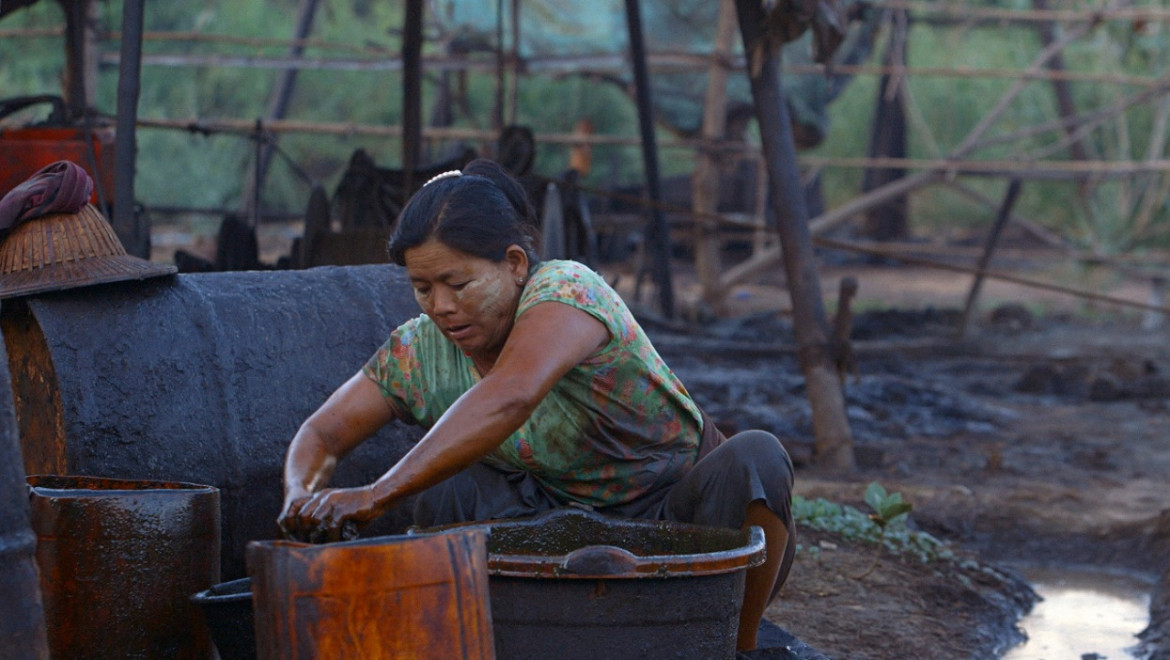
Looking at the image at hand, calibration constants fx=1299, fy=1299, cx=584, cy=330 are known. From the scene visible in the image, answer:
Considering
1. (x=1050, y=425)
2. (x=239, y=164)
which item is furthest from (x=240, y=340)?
(x=239, y=164)

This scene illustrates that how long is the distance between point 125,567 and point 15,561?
0.56 m

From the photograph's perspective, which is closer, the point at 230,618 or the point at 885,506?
the point at 230,618

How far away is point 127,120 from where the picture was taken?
4270 millimetres

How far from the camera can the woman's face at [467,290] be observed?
2543 millimetres

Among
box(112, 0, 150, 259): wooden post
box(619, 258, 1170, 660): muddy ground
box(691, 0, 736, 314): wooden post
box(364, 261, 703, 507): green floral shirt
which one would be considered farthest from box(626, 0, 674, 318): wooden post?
box(364, 261, 703, 507): green floral shirt

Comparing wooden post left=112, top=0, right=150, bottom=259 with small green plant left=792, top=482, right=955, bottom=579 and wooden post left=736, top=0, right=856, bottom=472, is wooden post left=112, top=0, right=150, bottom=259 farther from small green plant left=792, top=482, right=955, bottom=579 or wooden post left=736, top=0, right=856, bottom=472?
Result: wooden post left=736, top=0, right=856, bottom=472

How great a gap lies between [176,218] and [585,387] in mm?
14521

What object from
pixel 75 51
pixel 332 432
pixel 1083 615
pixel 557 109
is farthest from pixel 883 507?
pixel 557 109

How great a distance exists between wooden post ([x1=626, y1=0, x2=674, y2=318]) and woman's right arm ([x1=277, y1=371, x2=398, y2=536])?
4.46m

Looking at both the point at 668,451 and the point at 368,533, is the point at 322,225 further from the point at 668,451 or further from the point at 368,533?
the point at 668,451

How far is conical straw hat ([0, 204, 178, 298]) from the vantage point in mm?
2943

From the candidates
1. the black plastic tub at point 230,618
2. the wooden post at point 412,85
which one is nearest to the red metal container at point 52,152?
the wooden post at point 412,85

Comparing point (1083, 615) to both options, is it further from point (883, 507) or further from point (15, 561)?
point (15, 561)

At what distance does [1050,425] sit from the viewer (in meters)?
7.67
